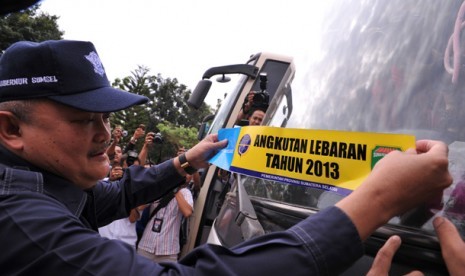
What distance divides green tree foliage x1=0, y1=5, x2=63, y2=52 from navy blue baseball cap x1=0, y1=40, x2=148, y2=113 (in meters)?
24.2

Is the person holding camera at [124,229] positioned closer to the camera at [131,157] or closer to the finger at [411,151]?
the camera at [131,157]

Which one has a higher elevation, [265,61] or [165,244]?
[265,61]

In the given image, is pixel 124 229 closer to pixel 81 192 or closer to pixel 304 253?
pixel 81 192

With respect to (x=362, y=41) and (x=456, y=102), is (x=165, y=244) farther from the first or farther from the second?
(x=456, y=102)

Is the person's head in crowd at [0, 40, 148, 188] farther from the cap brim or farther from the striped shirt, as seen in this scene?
the striped shirt

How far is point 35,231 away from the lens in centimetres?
94

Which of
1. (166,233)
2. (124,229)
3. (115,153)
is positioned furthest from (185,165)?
(115,153)

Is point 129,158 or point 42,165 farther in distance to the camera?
point 129,158

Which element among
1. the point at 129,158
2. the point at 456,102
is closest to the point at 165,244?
the point at 129,158

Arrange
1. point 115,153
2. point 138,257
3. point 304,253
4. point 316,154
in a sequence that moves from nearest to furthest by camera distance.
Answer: point 304,253
point 138,257
point 316,154
point 115,153

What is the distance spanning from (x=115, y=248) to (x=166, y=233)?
3.20m

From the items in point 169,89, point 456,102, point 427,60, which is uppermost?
point 427,60

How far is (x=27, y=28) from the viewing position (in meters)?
24.9

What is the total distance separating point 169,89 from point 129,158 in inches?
2371
